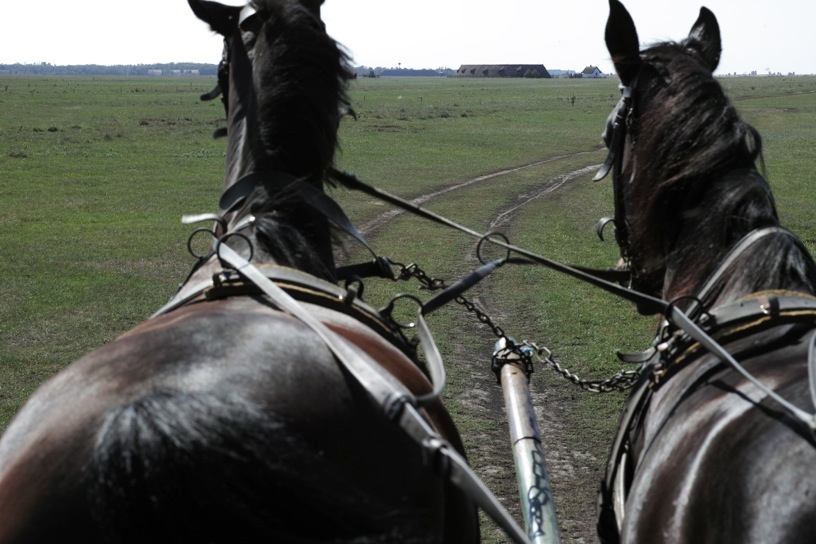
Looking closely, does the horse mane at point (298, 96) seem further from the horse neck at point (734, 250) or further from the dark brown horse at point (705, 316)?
the horse neck at point (734, 250)

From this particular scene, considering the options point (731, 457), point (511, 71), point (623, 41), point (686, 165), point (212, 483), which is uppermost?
point (511, 71)

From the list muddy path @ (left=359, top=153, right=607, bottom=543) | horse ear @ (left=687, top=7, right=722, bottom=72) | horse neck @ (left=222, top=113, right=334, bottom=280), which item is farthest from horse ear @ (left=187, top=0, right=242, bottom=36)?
muddy path @ (left=359, top=153, right=607, bottom=543)

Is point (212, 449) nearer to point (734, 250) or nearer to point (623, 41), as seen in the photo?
point (734, 250)

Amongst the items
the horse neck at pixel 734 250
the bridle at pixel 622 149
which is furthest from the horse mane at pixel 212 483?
the bridle at pixel 622 149

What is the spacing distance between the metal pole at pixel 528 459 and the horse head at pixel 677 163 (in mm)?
736

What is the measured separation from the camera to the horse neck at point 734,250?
9.95ft

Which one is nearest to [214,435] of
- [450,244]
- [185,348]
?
[185,348]

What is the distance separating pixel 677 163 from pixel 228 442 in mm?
2270

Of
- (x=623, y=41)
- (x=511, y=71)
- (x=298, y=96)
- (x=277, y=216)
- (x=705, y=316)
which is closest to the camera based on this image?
(x=705, y=316)

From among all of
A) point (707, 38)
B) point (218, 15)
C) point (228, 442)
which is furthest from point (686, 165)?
point (228, 442)

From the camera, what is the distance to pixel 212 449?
171 cm

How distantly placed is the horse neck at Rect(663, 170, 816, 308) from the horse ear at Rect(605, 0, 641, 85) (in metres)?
0.72

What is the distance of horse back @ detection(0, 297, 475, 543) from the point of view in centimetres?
168

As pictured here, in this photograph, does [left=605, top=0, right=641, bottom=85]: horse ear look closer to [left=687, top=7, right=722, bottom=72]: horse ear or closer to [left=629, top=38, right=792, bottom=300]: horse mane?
[left=629, top=38, right=792, bottom=300]: horse mane
